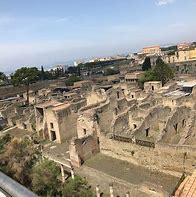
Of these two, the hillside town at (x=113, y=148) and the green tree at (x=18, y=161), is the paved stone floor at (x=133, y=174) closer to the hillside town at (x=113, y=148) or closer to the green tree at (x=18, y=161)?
the hillside town at (x=113, y=148)

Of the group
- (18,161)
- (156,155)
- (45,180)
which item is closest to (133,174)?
(156,155)

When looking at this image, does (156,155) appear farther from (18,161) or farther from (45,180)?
(18,161)

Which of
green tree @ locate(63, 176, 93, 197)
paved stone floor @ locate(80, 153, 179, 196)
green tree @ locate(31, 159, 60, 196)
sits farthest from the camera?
green tree @ locate(31, 159, 60, 196)

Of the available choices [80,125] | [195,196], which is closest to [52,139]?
[80,125]

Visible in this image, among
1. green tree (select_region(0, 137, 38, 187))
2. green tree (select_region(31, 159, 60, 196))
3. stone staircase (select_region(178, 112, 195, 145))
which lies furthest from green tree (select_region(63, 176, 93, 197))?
stone staircase (select_region(178, 112, 195, 145))

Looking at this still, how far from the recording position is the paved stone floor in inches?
741

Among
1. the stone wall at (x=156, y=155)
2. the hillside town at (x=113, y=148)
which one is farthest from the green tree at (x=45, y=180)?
the stone wall at (x=156, y=155)

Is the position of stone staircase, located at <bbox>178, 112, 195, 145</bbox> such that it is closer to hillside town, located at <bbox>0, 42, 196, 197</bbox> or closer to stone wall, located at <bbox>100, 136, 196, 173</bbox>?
hillside town, located at <bbox>0, 42, 196, 197</bbox>

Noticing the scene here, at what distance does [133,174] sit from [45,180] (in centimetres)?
636

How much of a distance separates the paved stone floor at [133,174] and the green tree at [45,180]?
3.57 metres

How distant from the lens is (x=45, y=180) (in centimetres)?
1973

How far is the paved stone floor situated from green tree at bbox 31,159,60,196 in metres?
3.57

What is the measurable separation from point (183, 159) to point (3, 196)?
17.2 meters

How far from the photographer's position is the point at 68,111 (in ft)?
108
